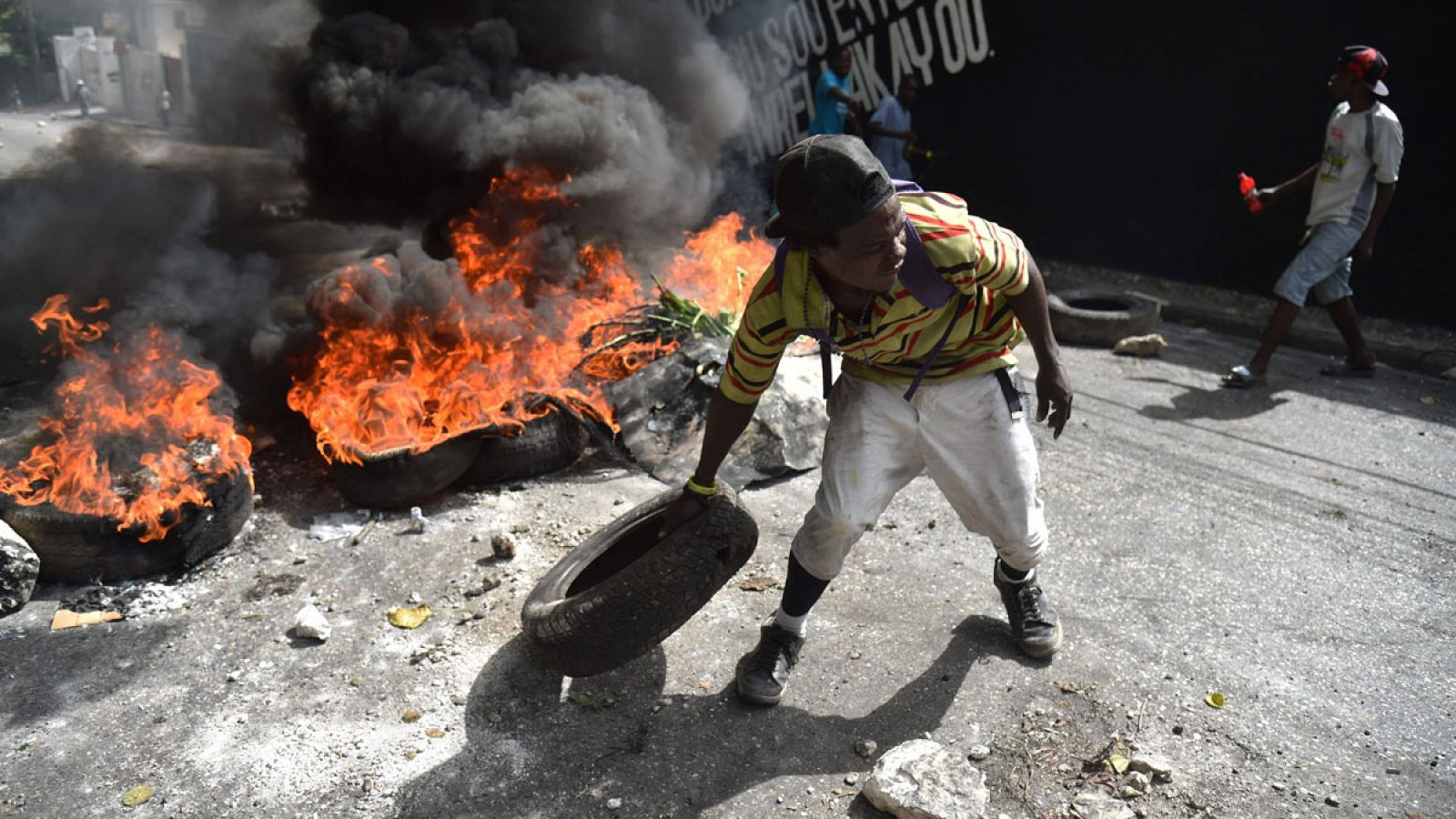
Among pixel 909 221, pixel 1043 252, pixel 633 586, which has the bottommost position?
pixel 1043 252

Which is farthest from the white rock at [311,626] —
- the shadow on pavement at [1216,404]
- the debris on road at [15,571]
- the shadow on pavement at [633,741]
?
the shadow on pavement at [1216,404]

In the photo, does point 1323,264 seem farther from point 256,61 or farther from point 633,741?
point 256,61

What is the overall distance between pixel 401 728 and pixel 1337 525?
180 inches

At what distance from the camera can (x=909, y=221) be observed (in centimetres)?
285

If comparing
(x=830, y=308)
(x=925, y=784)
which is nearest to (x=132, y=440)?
(x=830, y=308)

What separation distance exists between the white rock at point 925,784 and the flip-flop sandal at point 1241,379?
16.5 ft

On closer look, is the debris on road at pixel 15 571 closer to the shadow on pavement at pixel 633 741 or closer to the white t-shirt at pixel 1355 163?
the shadow on pavement at pixel 633 741

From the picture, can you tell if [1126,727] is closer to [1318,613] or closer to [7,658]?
[1318,613]

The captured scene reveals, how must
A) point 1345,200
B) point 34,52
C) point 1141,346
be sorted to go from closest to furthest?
point 1345,200 → point 1141,346 → point 34,52

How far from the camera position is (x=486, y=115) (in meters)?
7.33

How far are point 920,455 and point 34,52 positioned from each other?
1922cm

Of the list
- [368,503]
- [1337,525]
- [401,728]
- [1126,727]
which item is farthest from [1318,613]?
[368,503]

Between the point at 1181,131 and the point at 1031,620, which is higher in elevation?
the point at 1181,131

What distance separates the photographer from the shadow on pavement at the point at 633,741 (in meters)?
2.97
